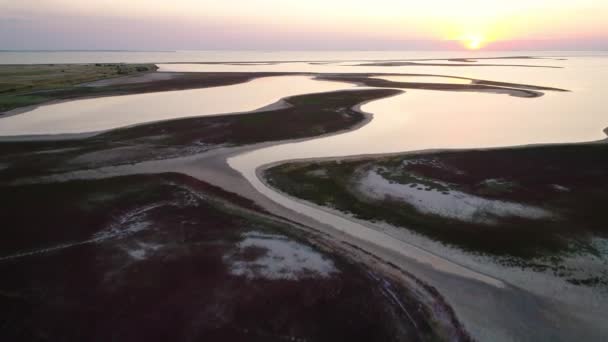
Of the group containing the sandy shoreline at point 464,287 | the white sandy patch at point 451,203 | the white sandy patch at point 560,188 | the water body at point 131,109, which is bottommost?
the sandy shoreline at point 464,287

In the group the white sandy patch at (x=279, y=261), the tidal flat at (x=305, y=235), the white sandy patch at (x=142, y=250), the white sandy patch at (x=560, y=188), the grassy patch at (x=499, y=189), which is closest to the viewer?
the tidal flat at (x=305, y=235)

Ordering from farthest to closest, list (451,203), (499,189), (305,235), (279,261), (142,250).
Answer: (499,189) < (451,203) < (305,235) < (142,250) < (279,261)

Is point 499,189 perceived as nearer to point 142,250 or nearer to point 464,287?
point 464,287

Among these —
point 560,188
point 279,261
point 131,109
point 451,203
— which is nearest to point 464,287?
point 279,261

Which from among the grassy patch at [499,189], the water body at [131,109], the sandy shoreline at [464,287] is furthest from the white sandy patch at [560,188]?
the water body at [131,109]

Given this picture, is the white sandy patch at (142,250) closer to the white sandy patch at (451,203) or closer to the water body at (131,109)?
the white sandy patch at (451,203)

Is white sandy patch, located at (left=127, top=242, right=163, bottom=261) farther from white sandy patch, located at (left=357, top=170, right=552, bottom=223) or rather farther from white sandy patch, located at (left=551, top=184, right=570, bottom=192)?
white sandy patch, located at (left=551, top=184, right=570, bottom=192)
